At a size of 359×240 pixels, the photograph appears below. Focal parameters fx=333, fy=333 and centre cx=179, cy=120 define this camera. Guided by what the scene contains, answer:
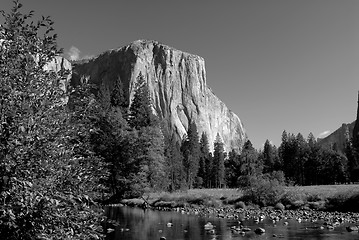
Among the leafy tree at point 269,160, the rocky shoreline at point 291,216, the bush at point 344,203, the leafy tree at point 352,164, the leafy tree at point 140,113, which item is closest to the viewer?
the rocky shoreline at point 291,216

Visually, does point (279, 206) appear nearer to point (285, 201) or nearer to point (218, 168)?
point (285, 201)

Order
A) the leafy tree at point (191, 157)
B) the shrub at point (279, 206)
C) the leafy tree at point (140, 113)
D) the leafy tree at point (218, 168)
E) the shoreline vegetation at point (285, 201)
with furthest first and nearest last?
the leafy tree at point (218, 168)
the leafy tree at point (191, 157)
the leafy tree at point (140, 113)
the shrub at point (279, 206)
the shoreline vegetation at point (285, 201)

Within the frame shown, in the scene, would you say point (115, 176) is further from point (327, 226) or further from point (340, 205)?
point (340, 205)

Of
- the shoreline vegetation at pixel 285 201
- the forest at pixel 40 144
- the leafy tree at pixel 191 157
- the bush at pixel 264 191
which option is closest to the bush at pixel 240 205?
the shoreline vegetation at pixel 285 201

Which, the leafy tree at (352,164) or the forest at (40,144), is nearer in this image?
the forest at (40,144)

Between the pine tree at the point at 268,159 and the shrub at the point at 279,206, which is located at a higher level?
the pine tree at the point at 268,159

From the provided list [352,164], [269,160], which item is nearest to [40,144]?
[352,164]

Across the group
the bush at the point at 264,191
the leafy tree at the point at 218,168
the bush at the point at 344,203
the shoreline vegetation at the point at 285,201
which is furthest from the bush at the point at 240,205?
the leafy tree at the point at 218,168

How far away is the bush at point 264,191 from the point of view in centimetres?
4338

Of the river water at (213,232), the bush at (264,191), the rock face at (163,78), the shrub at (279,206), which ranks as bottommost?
the river water at (213,232)

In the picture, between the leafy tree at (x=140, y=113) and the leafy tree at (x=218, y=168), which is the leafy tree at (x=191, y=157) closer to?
the leafy tree at (x=218, y=168)

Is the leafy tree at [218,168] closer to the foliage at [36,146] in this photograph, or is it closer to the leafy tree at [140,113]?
the leafy tree at [140,113]

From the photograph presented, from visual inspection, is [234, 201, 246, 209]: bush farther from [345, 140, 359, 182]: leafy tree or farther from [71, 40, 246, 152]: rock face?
[71, 40, 246, 152]: rock face

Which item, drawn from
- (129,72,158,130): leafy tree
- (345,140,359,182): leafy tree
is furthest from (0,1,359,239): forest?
(345,140,359,182): leafy tree
